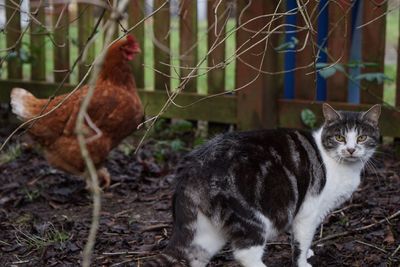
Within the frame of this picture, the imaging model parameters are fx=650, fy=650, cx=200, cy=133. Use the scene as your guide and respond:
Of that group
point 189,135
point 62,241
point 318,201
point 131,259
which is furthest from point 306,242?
point 189,135

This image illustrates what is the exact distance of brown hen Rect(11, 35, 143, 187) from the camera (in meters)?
4.97

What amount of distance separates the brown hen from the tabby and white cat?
1.68 m

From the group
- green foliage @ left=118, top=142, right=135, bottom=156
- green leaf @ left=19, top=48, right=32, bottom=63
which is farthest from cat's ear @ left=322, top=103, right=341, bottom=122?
green leaf @ left=19, top=48, right=32, bottom=63

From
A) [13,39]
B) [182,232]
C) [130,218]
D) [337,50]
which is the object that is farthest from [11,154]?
[182,232]

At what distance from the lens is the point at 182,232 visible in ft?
10.3

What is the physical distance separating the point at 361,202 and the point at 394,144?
139 centimetres

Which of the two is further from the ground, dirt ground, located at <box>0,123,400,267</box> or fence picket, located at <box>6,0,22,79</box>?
fence picket, located at <box>6,0,22,79</box>

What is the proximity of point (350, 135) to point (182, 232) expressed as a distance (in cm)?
113

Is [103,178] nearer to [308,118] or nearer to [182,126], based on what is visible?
[182,126]

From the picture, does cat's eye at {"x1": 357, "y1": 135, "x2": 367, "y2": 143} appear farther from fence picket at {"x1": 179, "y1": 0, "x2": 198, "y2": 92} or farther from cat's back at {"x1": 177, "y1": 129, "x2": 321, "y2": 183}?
fence picket at {"x1": 179, "y1": 0, "x2": 198, "y2": 92}

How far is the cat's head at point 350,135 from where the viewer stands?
3539 millimetres

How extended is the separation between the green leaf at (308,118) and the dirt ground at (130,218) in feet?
2.01

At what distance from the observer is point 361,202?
4.43 meters

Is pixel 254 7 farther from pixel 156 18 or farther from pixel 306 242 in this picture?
pixel 306 242
